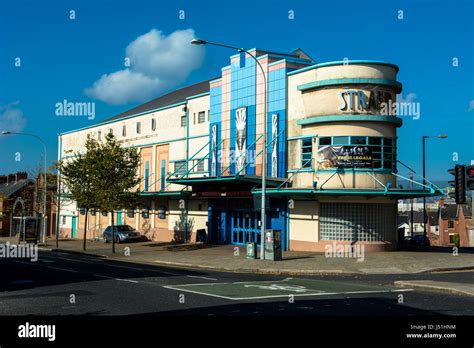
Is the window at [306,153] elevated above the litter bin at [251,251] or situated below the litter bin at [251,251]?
above

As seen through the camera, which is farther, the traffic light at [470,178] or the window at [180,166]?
the window at [180,166]

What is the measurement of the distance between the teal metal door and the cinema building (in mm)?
67

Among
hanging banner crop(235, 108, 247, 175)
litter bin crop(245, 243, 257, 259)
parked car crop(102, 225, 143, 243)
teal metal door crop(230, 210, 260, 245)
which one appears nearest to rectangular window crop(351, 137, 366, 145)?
litter bin crop(245, 243, 257, 259)

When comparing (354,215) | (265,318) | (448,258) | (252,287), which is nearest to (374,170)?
(354,215)

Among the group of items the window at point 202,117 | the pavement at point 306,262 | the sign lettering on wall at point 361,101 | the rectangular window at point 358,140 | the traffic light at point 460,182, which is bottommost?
the pavement at point 306,262

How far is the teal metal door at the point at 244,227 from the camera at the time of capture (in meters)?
34.4

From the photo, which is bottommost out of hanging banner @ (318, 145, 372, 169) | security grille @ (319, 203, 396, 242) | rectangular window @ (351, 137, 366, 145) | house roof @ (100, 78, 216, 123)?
security grille @ (319, 203, 396, 242)

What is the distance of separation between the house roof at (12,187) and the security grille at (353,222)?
56674 millimetres

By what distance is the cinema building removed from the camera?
95.2 ft

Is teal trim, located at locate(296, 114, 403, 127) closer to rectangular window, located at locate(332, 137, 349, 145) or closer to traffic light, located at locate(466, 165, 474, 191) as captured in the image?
rectangular window, located at locate(332, 137, 349, 145)

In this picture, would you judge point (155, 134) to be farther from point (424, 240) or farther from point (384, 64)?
point (424, 240)

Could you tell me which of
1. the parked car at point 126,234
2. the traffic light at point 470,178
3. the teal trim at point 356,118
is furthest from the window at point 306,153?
the parked car at point 126,234

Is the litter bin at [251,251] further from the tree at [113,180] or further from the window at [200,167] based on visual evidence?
the window at [200,167]

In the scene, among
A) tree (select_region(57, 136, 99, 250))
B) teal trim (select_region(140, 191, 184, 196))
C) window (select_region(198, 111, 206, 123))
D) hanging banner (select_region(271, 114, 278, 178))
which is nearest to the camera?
hanging banner (select_region(271, 114, 278, 178))
